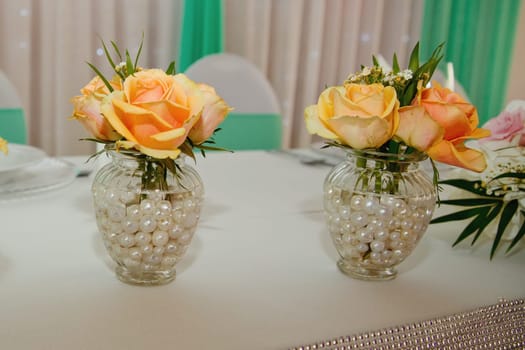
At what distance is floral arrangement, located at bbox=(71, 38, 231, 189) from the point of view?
0.56m

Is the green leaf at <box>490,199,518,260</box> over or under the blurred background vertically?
under

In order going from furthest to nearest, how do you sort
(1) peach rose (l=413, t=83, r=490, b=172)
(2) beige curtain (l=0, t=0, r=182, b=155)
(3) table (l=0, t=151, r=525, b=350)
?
1. (2) beige curtain (l=0, t=0, r=182, b=155)
2. (1) peach rose (l=413, t=83, r=490, b=172)
3. (3) table (l=0, t=151, r=525, b=350)

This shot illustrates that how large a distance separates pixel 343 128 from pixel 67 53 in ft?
6.64

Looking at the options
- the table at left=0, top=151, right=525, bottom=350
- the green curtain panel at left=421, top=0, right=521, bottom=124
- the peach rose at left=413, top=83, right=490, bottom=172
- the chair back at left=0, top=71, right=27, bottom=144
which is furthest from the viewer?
the green curtain panel at left=421, top=0, right=521, bottom=124

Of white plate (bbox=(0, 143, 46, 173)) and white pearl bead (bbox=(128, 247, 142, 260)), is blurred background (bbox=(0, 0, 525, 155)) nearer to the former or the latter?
white plate (bbox=(0, 143, 46, 173))

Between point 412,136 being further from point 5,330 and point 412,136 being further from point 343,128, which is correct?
point 5,330

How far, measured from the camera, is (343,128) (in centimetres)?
64

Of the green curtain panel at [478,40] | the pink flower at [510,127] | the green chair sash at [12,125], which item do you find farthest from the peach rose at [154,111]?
the green curtain panel at [478,40]

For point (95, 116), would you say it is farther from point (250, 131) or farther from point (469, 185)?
point (250, 131)

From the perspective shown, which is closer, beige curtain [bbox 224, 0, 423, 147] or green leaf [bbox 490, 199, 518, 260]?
green leaf [bbox 490, 199, 518, 260]

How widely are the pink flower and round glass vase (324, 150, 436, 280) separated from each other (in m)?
0.27

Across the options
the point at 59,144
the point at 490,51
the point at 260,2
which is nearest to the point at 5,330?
the point at 59,144

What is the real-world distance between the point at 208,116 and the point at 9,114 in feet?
4.00

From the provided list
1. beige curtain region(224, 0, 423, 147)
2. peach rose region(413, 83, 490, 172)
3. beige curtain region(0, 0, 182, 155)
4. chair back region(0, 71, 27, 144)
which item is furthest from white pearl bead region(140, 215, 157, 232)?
beige curtain region(224, 0, 423, 147)
